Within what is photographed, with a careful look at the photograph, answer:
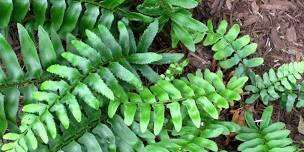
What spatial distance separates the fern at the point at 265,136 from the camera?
452 cm

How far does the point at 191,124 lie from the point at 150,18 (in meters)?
1.06

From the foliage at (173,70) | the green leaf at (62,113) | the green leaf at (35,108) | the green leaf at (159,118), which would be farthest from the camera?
the foliage at (173,70)

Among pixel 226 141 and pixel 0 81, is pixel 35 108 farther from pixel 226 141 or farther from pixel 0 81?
pixel 226 141

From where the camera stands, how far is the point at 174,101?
4312 millimetres

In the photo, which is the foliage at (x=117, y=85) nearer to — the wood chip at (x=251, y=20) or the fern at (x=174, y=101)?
the fern at (x=174, y=101)

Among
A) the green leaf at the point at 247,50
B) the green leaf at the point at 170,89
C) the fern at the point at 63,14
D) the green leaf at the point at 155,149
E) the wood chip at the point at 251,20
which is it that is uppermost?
the wood chip at the point at 251,20

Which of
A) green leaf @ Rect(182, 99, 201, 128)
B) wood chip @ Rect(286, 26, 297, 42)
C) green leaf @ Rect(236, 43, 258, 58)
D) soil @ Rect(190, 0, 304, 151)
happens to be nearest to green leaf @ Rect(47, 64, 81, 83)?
green leaf @ Rect(182, 99, 201, 128)

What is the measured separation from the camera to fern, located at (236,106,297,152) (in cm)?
452

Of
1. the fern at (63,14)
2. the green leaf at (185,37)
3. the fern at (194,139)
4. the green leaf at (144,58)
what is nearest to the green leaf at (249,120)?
the fern at (194,139)

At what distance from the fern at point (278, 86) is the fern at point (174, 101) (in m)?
0.59

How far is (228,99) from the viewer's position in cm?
444

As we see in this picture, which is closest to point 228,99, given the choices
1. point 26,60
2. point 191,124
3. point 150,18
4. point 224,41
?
point 191,124

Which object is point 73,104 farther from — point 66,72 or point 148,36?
point 148,36

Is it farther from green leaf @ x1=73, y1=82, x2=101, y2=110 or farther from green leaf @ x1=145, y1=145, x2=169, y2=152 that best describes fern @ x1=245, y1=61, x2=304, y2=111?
green leaf @ x1=73, y1=82, x2=101, y2=110
